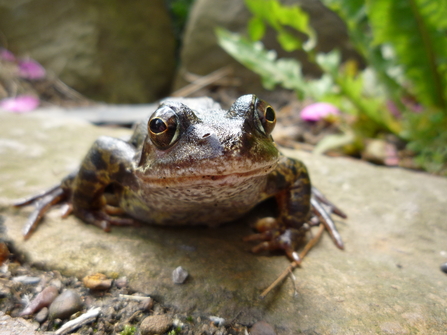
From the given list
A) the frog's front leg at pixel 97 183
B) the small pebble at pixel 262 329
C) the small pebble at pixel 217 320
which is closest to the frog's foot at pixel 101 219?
the frog's front leg at pixel 97 183

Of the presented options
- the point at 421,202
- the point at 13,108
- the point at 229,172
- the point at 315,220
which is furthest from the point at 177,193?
the point at 13,108

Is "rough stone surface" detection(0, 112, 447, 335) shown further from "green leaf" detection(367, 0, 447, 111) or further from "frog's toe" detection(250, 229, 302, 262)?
"green leaf" detection(367, 0, 447, 111)

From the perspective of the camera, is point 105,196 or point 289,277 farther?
point 105,196

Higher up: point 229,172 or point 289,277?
point 229,172

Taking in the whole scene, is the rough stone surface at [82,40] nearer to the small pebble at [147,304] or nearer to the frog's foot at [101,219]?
the frog's foot at [101,219]

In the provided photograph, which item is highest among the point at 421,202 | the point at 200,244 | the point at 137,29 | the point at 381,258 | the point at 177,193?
the point at 137,29

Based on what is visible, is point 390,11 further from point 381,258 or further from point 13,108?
point 13,108

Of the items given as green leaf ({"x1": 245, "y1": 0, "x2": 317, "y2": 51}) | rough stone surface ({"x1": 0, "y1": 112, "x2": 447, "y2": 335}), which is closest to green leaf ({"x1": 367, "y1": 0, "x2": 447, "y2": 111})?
green leaf ({"x1": 245, "y1": 0, "x2": 317, "y2": 51})
